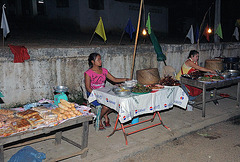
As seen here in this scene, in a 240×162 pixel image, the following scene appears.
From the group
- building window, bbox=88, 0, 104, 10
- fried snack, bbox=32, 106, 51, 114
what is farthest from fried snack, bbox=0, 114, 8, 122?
building window, bbox=88, 0, 104, 10

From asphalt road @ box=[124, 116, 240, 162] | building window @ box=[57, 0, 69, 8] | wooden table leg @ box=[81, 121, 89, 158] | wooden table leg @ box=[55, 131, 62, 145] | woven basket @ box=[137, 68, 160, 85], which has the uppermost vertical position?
building window @ box=[57, 0, 69, 8]

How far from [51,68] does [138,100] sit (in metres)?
3.09

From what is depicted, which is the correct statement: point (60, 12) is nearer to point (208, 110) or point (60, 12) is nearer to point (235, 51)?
point (235, 51)

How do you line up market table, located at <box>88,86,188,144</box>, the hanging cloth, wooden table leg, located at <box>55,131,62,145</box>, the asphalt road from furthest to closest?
1. the hanging cloth
2. wooden table leg, located at <box>55,131,62,145</box>
3. market table, located at <box>88,86,188,144</box>
4. the asphalt road

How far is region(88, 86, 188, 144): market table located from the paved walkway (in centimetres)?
33

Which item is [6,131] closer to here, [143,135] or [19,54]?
[143,135]

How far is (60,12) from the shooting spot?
15055 mm

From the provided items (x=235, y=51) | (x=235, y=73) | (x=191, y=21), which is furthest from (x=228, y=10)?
(x=235, y=73)

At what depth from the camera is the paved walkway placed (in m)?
3.87

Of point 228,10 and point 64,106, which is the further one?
point 228,10

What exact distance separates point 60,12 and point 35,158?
13423mm

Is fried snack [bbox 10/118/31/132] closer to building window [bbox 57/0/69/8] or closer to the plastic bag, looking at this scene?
the plastic bag

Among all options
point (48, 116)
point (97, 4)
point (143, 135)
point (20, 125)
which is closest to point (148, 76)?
point (143, 135)

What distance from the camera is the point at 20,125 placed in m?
2.95
